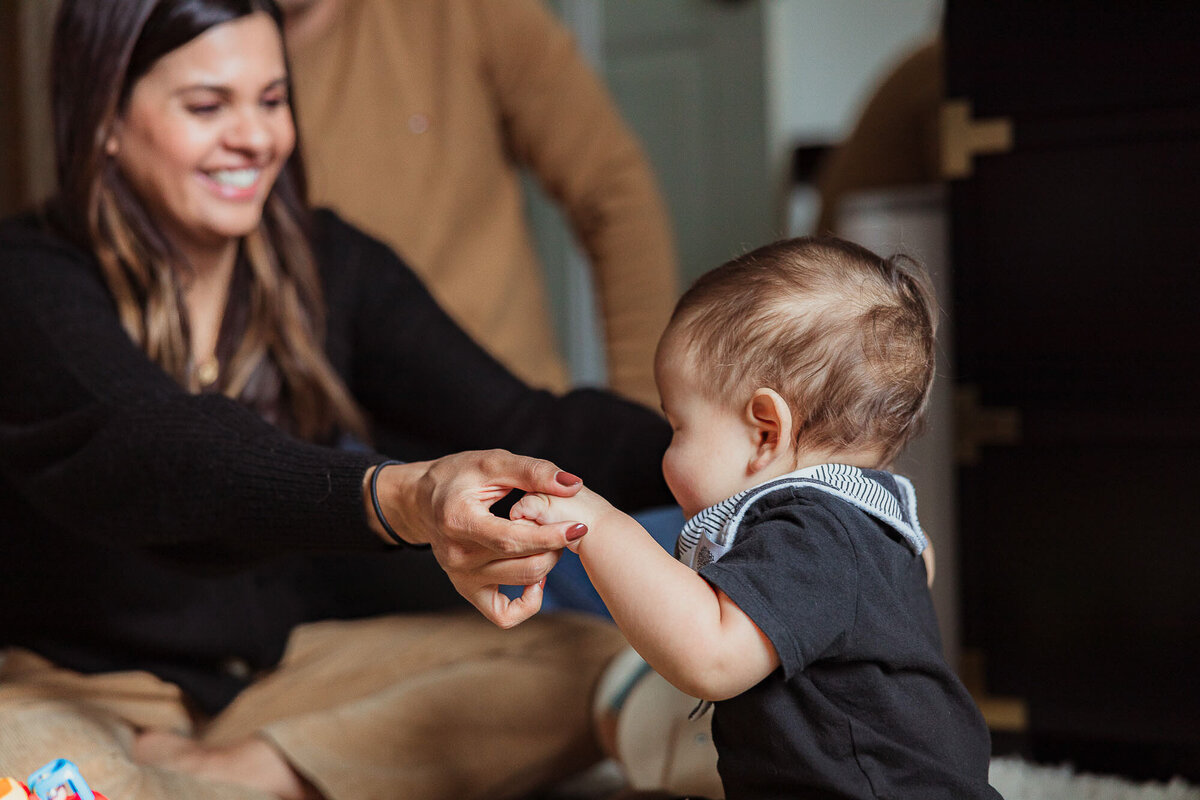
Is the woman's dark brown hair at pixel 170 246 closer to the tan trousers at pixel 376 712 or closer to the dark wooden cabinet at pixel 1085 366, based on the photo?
the tan trousers at pixel 376 712

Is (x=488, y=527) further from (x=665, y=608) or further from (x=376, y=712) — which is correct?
(x=376, y=712)

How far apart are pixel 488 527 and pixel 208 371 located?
20.9 inches

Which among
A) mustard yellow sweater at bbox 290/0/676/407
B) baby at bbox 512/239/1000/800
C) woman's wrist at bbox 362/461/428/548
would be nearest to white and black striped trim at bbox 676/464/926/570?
baby at bbox 512/239/1000/800

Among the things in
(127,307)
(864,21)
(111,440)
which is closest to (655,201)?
(127,307)

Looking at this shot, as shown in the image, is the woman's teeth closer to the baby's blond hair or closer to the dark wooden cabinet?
the baby's blond hair

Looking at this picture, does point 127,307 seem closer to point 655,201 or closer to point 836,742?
point 836,742

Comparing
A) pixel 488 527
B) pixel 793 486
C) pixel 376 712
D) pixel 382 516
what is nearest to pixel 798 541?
pixel 793 486

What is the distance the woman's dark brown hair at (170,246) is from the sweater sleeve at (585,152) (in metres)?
0.50

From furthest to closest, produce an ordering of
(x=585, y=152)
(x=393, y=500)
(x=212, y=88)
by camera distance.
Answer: (x=585, y=152), (x=212, y=88), (x=393, y=500)

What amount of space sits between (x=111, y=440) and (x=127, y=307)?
0.71 ft

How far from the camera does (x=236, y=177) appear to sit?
977 mm

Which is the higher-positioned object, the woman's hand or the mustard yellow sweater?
the mustard yellow sweater

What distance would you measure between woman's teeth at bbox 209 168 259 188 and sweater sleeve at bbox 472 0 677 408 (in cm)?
61

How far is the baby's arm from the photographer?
0.55 metres
